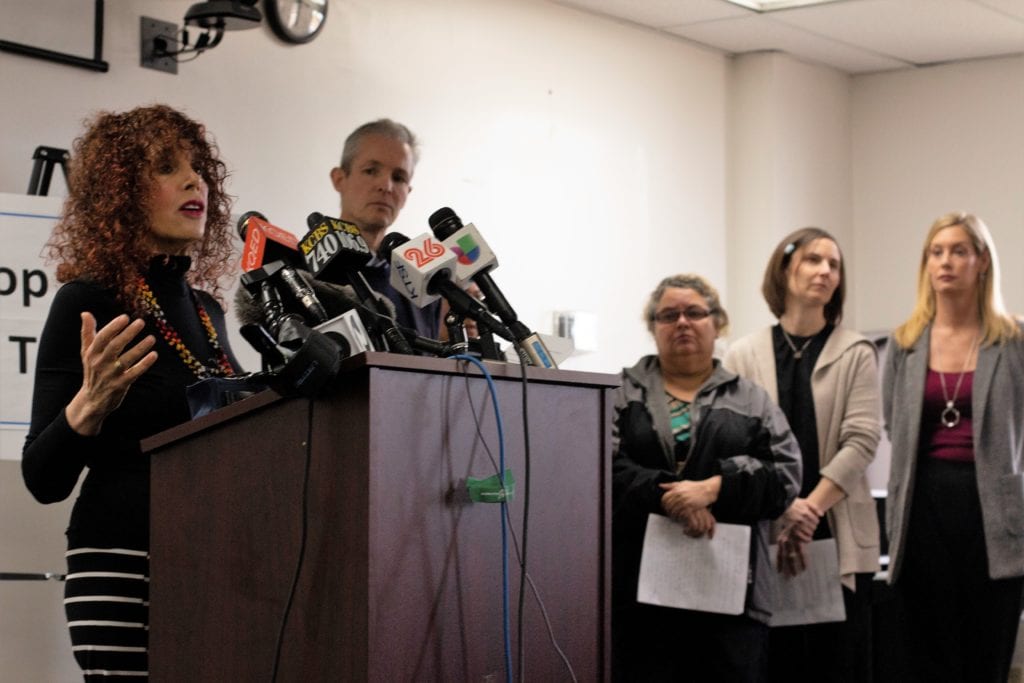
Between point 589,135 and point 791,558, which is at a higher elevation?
point 589,135

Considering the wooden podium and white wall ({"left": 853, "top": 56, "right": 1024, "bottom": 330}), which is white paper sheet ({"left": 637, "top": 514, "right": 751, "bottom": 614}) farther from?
white wall ({"left": 853, "top": 56, "right": 1024, "bottom": 330})

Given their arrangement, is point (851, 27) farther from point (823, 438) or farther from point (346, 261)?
point (346, 261)

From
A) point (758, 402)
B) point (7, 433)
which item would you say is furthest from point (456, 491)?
point (758, 402)

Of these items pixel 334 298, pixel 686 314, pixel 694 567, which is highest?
pixel 686 314

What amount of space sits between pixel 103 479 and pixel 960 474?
260cm

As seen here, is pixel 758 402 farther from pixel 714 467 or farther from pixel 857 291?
pixel 857 291

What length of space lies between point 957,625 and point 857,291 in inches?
112

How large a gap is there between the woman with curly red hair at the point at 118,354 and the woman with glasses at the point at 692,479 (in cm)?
148

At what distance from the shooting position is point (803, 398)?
425 centimetres

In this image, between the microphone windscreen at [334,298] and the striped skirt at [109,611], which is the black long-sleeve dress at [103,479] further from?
the microphone windscreen at [334,298]

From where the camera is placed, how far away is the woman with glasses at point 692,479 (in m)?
3.69

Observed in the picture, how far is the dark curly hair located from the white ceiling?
10.5 feet

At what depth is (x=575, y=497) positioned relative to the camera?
2.01 meters

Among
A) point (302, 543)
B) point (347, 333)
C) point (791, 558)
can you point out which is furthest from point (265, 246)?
point (791, 558)
